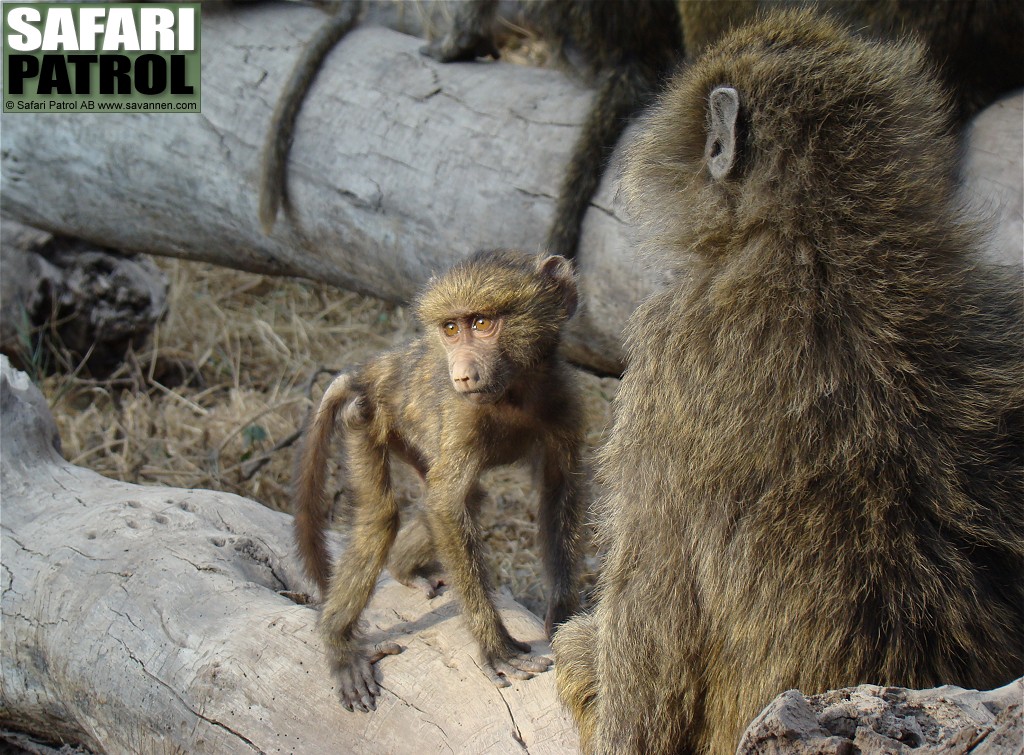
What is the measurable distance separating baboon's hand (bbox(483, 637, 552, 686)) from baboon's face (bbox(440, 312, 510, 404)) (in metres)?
0.65

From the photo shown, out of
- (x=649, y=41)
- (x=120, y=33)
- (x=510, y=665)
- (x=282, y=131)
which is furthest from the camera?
(x=120, y=33)

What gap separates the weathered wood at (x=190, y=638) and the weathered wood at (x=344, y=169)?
1566mm

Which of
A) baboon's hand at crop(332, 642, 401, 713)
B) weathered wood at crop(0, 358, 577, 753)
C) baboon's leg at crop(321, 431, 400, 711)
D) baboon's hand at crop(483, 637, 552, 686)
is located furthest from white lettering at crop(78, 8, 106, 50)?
baboon's hand at crop(483, 637, 552, 686)

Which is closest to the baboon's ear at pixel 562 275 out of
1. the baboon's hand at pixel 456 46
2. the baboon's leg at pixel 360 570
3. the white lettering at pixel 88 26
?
the baboon's leg at pixel 360 570

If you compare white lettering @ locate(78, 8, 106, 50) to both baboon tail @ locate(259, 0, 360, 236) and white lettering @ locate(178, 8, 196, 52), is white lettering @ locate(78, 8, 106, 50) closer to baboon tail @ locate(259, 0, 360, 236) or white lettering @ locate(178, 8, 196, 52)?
white lettering @ locate(178, 8, 196, 52)

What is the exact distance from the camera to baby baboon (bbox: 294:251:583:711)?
108 inches

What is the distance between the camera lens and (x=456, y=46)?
16.7 feet

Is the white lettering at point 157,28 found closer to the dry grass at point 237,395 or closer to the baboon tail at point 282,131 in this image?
the baboon tail at point 282,131

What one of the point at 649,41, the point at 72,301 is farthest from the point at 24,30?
the point at 649,41

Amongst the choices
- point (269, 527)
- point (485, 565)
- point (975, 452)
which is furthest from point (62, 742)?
point (975, 452)

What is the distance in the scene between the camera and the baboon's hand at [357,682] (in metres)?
2.66

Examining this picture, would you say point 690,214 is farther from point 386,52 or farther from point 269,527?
point 386,52

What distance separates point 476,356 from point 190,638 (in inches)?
45.2

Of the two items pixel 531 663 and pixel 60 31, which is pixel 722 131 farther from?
pixel 60 31
